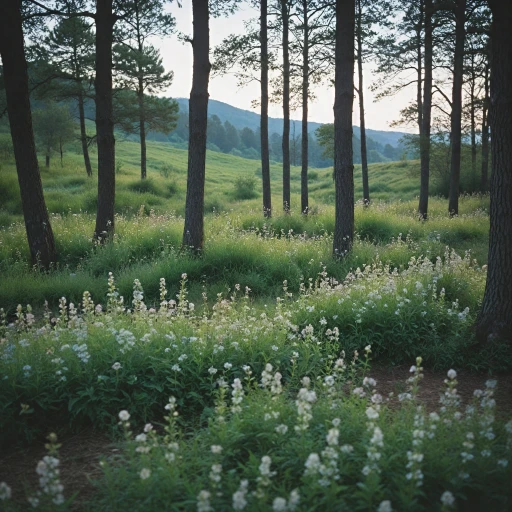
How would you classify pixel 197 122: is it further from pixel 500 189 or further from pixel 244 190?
pixel 244 190

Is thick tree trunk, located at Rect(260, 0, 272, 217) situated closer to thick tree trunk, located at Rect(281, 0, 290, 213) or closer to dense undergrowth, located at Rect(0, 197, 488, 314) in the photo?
thick tree trunk, located at Rect(281, 0, 290, 213)

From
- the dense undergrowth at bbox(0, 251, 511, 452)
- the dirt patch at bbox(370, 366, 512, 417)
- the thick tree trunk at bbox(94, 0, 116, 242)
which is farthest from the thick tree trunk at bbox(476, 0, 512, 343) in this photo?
the thick tree trunk at bbox(94, 0, 116, 242)

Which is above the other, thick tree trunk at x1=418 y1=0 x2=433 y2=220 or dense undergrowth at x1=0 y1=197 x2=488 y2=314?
thick tree trunk at x1=418 y1=0 x2=433 y2=220

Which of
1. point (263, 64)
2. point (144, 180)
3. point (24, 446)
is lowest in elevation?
point (24, 446)

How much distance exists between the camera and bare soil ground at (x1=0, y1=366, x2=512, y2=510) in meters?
3.55

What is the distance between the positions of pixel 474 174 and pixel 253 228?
20966 mm

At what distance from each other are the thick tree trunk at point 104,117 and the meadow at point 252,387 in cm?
125

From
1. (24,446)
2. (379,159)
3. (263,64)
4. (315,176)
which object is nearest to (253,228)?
(263,64)

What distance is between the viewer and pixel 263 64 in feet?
53.7

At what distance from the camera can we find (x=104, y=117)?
11.2m

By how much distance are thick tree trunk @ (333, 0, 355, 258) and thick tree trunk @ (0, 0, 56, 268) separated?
685 centimetres

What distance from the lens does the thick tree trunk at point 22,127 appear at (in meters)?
9.29

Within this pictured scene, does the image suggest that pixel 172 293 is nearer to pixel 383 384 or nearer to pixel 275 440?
pixel 383 384

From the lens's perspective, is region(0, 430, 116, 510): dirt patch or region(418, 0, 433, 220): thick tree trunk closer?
region(0, 430, 116, 510): dirt patch
